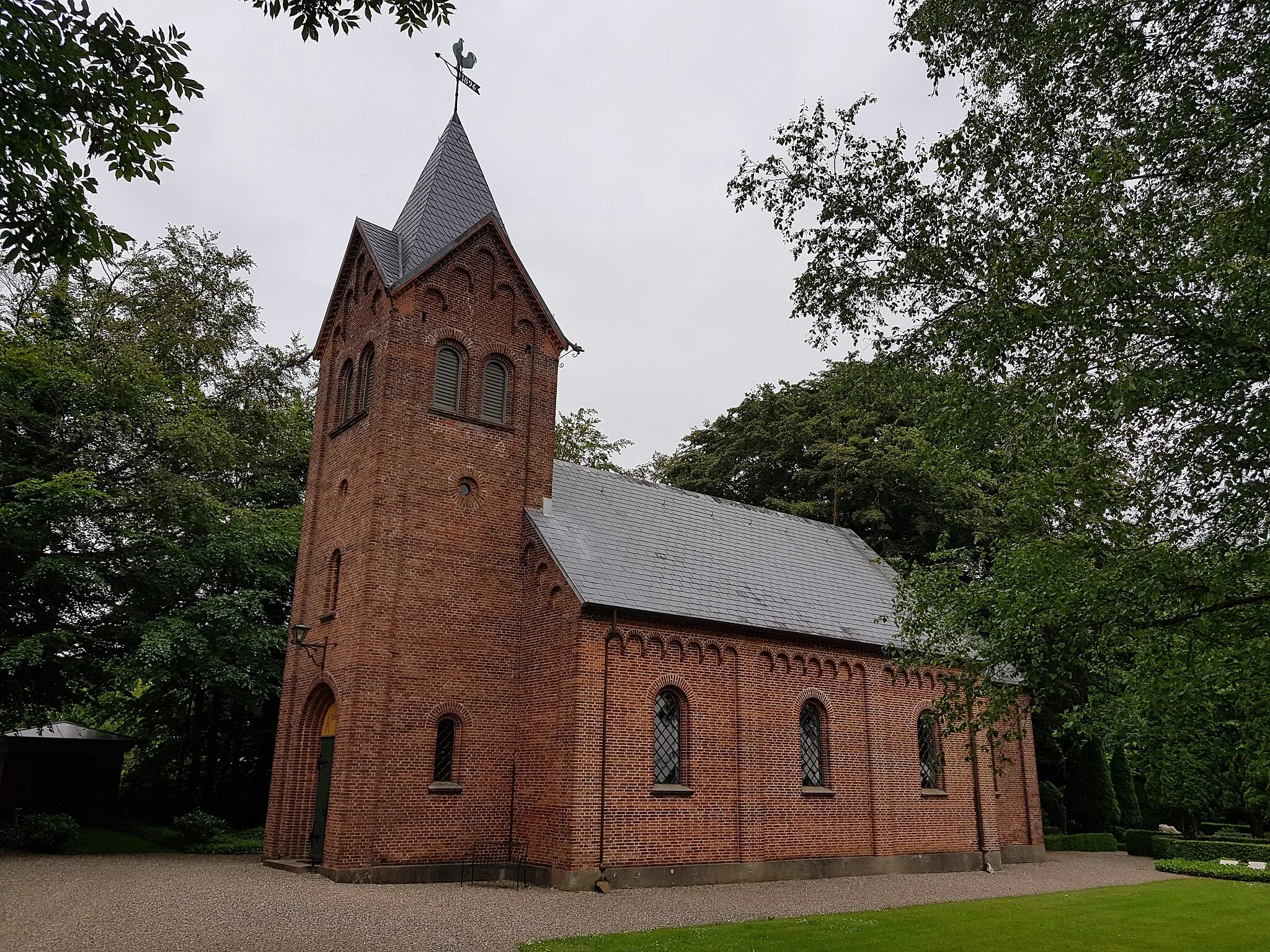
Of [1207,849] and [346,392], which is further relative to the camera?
[1207,849]

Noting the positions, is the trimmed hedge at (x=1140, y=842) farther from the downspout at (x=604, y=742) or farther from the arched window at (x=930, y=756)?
the downspout at (x=604, y=742)

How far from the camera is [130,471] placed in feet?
77.5

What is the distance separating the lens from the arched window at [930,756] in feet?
72.2

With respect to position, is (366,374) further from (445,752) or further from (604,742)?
(604,742)

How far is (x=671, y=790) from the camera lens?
1738cm

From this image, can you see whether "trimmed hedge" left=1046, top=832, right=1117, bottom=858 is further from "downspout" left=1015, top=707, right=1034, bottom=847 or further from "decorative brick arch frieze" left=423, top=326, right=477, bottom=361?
"decorative brick arch frieze" left=423, top=326, right=477, bottom=361

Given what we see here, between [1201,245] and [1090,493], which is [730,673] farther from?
[1201,245]

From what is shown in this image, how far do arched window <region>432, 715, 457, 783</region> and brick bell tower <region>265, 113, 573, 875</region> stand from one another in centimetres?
4

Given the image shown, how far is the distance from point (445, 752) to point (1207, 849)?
1909cm

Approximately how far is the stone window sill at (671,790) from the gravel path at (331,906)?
1.58 m

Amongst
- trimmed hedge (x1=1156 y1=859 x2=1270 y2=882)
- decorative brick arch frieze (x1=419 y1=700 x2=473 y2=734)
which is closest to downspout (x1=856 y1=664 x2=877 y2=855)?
trimmed hedge (x1=1156 y1=859 x2=1270 y2=882)

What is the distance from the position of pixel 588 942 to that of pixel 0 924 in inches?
278

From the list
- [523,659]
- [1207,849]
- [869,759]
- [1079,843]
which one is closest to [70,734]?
[523,659]

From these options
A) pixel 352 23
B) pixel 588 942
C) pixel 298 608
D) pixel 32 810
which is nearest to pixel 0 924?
pixel 588 942
